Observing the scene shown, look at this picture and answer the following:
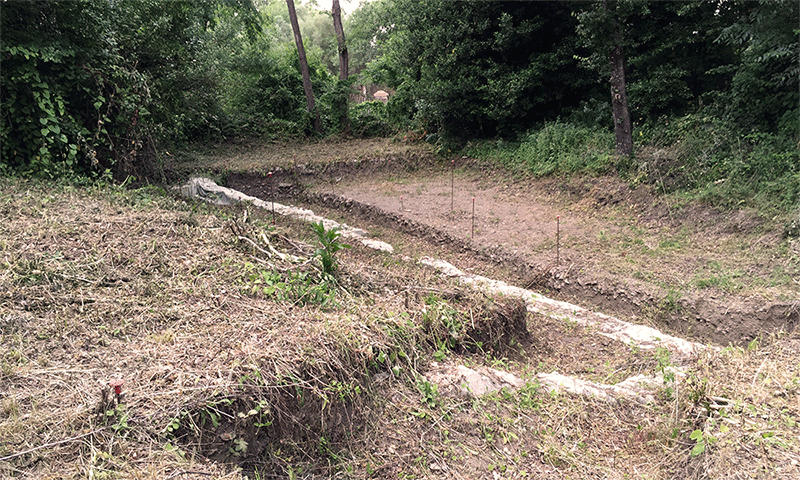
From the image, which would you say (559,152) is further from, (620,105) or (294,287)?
(294,287)

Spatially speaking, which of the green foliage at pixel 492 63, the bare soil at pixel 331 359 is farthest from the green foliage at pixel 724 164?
the green foliage at pixel 492 63

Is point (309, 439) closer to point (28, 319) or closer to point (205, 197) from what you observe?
point (28, 319)

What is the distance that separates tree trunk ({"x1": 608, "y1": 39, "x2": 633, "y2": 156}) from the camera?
9.87 metres

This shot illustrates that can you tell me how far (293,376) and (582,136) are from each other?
32.7 feet

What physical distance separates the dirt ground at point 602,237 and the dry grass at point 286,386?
3.08ft

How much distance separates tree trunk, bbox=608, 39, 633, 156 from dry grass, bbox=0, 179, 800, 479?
5669mm

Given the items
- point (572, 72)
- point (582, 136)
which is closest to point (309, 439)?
point (582, 136)

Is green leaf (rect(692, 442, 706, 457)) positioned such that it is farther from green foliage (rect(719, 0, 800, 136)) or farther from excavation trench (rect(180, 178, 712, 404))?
green foliage (rect(719, 0, 800, 136))

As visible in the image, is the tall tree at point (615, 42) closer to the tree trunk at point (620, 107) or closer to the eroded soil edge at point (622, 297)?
the tree trunk at point (620, 107)

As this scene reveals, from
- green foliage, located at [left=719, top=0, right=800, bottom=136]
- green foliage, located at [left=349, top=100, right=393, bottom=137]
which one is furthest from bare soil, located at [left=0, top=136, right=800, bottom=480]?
green foliage, located at [left=349, top=100, right=393, bottom=137]

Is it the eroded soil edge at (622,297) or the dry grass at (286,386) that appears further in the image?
the eroded soil edge at (622,297)

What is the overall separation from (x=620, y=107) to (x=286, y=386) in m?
9.27

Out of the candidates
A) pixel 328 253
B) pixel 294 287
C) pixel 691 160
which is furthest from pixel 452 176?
pixel 294 287

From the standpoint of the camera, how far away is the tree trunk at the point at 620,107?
9867 millimetres
